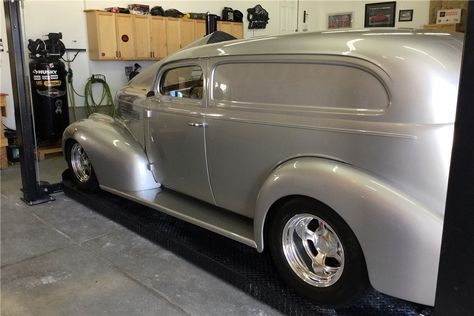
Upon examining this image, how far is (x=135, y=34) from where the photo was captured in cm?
842

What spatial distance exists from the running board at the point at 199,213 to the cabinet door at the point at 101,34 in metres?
4.82

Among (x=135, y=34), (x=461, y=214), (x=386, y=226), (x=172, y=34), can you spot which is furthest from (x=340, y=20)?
(x=461, y=214)

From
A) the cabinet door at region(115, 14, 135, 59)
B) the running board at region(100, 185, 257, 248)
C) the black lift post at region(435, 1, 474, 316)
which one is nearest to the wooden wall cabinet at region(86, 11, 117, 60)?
the cabinet door at region(115, 14, 135, 59)

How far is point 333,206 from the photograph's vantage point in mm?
2219

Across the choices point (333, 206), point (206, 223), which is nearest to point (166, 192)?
point (206, 223)

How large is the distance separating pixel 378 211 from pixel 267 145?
83cm

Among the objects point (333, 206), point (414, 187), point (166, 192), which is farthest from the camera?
point (166, 192)

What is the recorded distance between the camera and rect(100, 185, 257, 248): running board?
2.88 metres

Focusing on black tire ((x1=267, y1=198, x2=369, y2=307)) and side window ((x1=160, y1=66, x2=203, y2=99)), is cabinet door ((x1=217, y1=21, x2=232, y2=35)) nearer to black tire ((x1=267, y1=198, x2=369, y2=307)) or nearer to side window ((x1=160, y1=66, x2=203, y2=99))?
side window ((x1=160, y1=66, x2=203, y2=99))

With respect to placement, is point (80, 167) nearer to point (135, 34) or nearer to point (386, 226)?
point (386, 226)

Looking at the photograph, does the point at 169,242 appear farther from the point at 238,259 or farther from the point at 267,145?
the point at 267,145

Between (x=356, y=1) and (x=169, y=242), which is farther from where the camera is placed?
(x=356, y=1)

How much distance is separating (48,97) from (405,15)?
8.39 metres

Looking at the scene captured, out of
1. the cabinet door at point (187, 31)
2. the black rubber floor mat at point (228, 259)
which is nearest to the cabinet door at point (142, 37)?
the cabinet door at point (187, 31)
